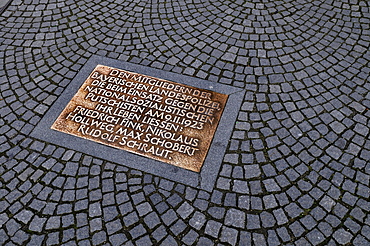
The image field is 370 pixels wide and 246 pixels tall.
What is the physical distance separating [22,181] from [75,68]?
1930 mm

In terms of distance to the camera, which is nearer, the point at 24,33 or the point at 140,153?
the point at 140,153

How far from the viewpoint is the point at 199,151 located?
3982mm

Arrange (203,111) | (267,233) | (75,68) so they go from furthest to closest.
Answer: (75,68), (203,111), (267,233)

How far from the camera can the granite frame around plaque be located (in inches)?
150

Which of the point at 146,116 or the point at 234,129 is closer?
the point at 234,129

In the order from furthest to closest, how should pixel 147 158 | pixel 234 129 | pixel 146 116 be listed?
pixel 146 116 < pixel 234 129 < pixel 147 158

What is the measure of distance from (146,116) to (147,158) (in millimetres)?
649

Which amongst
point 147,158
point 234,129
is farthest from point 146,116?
point 234,129

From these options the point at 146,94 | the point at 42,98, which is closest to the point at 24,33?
the point at 42,98

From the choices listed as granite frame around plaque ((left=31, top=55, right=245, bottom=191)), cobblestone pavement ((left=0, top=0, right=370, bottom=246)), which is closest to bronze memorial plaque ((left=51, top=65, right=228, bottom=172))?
granite frame around plaque ((left=31, top=55, right=245, bottom=191))

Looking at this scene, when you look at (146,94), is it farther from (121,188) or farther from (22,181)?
(22,181)

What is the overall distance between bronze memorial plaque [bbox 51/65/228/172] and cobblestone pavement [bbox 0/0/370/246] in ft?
1.02

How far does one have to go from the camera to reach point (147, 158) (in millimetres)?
3936

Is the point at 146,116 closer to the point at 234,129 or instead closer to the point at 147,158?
the point at 147,158
